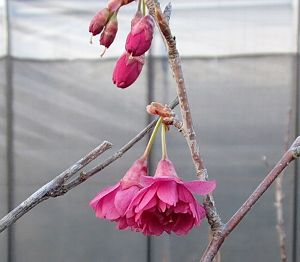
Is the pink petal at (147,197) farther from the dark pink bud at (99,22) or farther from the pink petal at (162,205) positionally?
the dark pink bud at (99,22)

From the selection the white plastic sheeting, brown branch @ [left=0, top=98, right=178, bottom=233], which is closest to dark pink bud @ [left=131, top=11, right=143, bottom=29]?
brown branch @ [left=0, top=98, right=178, bottom=233]

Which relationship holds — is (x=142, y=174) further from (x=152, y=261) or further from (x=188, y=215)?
(x=152, y=261)

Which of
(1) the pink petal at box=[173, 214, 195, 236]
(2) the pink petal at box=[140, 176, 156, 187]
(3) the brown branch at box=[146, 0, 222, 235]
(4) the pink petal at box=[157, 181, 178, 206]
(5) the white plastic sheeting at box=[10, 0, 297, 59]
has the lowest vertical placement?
(1) the pink petal at box=[173, 214, 195, 236]

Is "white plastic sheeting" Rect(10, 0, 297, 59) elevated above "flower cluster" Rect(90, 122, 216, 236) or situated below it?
above

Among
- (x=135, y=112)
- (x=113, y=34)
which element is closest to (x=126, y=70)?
(x=113, y=34)

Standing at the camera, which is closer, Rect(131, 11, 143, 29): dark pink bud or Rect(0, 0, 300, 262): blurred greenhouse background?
Rect(131, 11, 143, 29): dark pink bud

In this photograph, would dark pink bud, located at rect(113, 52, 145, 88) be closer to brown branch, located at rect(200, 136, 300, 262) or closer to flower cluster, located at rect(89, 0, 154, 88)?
flower cluster, located at rect(89, 0, 154, 88)
